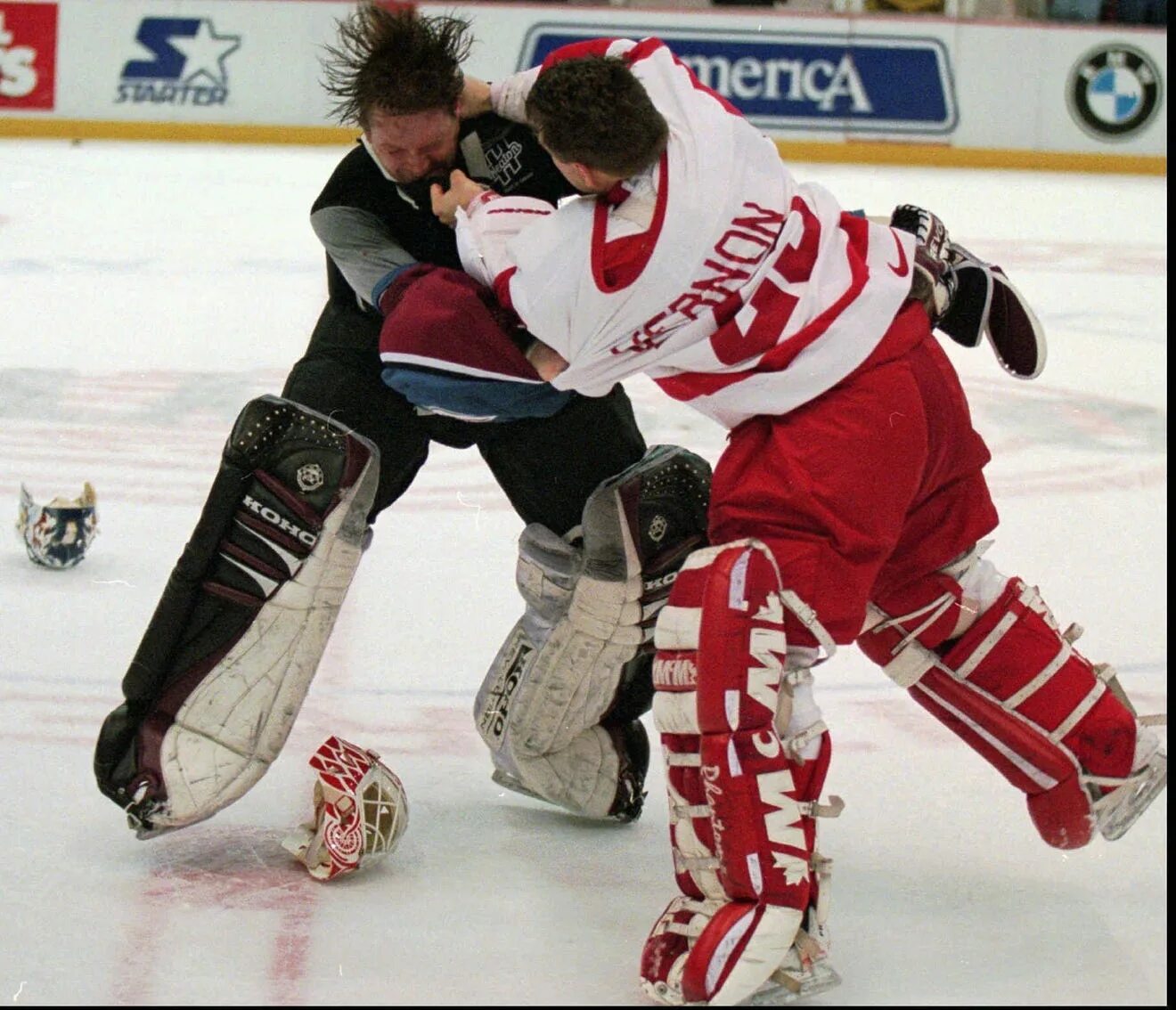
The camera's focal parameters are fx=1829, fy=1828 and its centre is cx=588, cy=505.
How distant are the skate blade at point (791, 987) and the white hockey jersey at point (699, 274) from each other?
573mm

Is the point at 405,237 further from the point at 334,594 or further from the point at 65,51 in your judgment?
the point at 65,51

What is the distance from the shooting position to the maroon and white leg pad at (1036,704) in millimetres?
2117

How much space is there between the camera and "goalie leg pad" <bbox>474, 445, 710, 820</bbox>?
221 centimetres

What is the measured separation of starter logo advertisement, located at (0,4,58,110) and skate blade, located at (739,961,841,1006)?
25.6 ft

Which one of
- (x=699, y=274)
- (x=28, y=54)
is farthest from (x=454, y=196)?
(x=28, y=54)

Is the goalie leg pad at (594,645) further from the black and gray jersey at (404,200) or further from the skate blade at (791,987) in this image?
the skate blade at (791,987)

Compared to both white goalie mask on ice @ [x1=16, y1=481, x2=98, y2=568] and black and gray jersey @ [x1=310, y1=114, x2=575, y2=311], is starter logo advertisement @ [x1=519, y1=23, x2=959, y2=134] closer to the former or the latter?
white goalie mask on ice @ [x1=16, y1=481, x2=98, y2=568]

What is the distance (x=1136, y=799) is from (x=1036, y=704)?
0.16 metres

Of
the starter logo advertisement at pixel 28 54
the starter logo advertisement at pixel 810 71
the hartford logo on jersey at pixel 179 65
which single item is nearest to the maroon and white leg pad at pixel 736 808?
the starter logo advertisement at pixel 810 71

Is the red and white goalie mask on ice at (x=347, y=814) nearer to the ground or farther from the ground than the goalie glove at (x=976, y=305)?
nearer to the ground

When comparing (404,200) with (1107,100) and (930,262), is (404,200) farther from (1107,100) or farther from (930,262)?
(1107,100)

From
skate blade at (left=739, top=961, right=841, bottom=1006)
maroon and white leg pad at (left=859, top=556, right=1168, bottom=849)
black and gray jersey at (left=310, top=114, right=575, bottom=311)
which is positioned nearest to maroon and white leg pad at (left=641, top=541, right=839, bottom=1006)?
skate blade at (left=739, top=961, right=841, bottom=1006)

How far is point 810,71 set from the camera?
347 inches

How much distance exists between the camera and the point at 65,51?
8.73 metres
